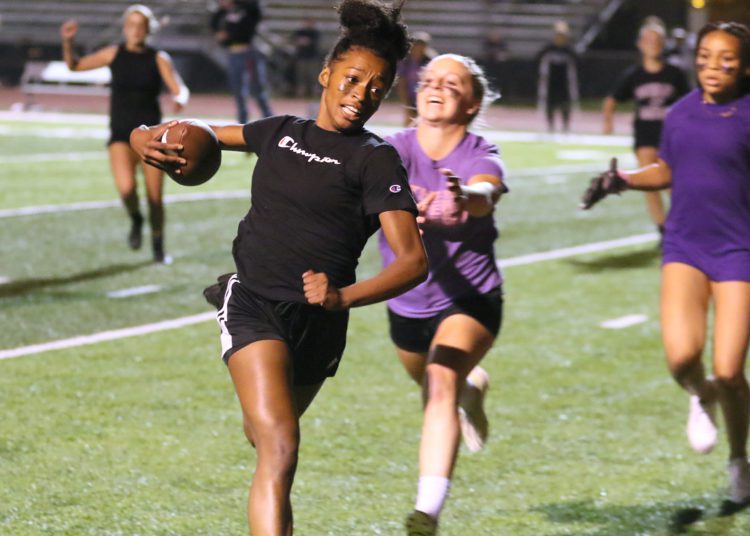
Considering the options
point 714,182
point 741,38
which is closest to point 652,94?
point 741,38

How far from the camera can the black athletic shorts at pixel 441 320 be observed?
511 centimetres

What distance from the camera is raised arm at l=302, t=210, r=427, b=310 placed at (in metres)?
3.75

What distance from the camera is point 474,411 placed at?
A: 5.52 m

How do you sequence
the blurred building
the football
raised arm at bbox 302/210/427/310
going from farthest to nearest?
the blurred building
the football
raised arm at bbox 302/210/427/310

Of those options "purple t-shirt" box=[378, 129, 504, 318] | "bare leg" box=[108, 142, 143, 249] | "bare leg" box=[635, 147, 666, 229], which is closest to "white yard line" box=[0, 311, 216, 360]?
"bare leg" box=[108, 142, 143, 249]

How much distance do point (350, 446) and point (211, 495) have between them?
3.13 feet

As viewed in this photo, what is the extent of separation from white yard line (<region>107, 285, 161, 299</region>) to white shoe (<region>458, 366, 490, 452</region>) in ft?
15.5

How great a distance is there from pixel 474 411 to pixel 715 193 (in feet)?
4.20

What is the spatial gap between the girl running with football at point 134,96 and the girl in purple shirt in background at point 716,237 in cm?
→ 636

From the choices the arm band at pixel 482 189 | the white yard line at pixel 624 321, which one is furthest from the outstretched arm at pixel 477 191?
the white yard line at pixel 624 321

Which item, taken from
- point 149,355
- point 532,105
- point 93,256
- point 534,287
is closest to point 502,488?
point 149,355

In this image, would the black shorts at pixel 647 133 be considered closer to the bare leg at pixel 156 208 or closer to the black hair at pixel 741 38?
the bare leg at pixel 156 208

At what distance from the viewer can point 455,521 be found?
16.9ft

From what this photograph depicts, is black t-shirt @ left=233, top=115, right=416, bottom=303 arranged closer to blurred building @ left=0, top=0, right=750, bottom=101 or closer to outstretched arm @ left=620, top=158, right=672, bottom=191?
outstretched arm @ left=620, top=158, right=672, bottom=191
